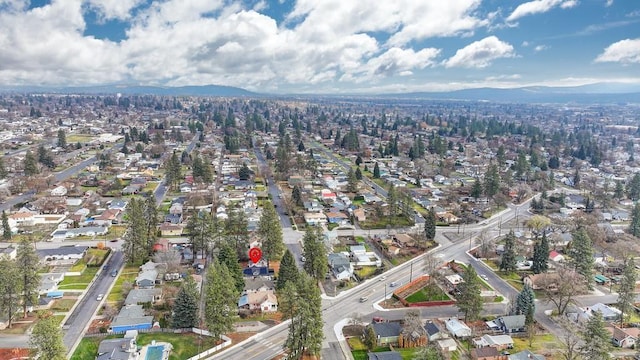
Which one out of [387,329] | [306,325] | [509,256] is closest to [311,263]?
[387,329]

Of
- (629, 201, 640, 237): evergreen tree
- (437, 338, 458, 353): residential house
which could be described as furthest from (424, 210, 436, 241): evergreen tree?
(629, 201, 640, 237): evergreen tree

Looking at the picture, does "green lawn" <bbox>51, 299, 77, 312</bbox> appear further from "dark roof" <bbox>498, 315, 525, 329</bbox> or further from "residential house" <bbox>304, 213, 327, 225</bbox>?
"dark roof" <bbox>498, 315, 525, 329</bbox>

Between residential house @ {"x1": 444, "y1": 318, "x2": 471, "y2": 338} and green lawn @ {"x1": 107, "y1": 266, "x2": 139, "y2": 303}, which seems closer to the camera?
residential house @ {"x1": 444, "y1": 318, "x2": 471, "y2": 338}

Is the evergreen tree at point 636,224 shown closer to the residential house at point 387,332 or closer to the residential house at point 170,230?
the residential house at point 387,332

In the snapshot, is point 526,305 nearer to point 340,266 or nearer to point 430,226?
point 340,266

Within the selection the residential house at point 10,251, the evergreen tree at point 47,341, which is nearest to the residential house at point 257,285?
the evergreen tree at point 47,341

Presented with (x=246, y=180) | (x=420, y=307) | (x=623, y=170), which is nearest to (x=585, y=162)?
A: (x=623, y=170)
